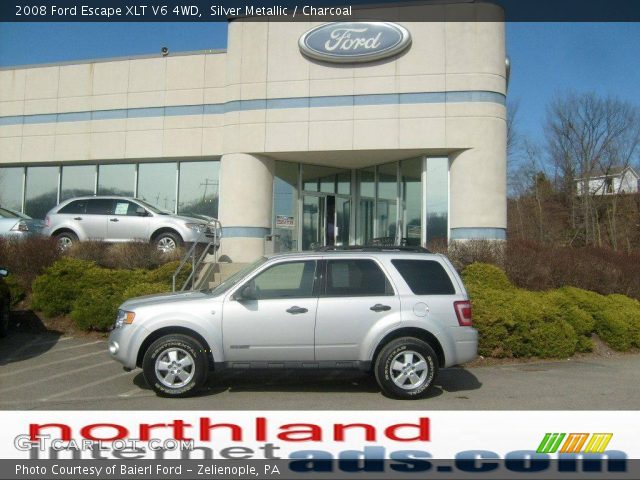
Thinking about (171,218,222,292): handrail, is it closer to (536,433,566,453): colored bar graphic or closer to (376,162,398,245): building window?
(376,162,398,245): building window

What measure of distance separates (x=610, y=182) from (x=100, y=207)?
3569cm

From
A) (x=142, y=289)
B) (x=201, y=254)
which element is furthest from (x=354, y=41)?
(x=142, y=289)

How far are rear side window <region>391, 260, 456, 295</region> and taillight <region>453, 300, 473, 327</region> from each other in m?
0.18

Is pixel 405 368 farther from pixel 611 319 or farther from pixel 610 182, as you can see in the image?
pixel 610 182

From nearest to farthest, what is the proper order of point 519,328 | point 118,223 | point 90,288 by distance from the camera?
point 519,328 → point 90,288 → point 118,223

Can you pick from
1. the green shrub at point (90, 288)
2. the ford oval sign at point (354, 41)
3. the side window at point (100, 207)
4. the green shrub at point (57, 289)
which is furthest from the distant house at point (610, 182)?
the green shrub at point (57, 289)

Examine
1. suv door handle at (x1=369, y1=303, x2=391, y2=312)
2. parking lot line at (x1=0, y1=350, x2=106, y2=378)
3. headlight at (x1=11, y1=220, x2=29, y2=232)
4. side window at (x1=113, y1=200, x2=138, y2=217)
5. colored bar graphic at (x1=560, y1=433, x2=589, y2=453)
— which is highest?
side window at (x1=113, y1=200, x2=138, y2=217)

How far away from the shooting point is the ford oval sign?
1672 centimetres

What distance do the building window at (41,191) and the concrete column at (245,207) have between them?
6.94 m

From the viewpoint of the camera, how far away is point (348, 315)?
7.30 meters

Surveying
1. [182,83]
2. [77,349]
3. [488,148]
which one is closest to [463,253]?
[488,148]

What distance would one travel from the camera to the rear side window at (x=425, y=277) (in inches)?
298

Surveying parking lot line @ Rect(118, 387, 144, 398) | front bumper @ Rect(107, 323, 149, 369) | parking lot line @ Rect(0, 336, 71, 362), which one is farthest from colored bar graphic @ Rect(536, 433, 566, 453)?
parking lot line @ Rect(0, 336, 71, 362)

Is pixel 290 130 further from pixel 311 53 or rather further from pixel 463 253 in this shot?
pixel 463 253
